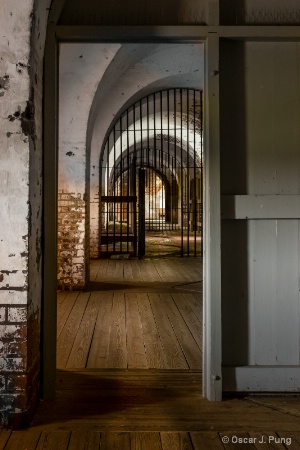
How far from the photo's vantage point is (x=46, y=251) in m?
2.70

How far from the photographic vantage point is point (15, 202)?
2361mm

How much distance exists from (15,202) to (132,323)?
249 cm

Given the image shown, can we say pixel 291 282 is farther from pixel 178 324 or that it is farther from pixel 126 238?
pixel 126 238

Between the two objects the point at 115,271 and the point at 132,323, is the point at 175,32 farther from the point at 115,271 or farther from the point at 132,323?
the point at 115,271

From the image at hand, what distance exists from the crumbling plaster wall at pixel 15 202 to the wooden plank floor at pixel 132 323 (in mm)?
919

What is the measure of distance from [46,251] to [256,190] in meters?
1.43

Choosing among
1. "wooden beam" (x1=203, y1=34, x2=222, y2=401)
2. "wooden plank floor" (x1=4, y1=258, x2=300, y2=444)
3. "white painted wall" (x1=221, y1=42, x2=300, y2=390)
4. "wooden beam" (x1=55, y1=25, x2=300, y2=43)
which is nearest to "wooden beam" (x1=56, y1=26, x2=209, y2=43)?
"wooden beam" (x1=55, y1=25, x2=300, y2=43)

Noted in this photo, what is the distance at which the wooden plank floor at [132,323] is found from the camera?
3.43 meters

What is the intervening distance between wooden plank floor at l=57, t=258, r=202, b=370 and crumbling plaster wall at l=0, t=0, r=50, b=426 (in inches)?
36.2

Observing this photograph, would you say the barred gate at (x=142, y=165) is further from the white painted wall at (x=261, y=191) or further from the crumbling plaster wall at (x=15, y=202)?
the crumbling plaster wall at (x=15, y=202)

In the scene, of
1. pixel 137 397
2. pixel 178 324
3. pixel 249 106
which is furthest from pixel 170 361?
pixel 249 106

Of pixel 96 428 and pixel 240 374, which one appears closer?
pixel 96 428

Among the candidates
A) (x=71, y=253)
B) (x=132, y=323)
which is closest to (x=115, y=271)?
(x=71, y=253)

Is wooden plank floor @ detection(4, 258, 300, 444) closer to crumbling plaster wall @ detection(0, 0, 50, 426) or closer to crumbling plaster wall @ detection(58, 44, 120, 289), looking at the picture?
crumbling plaster wall @ detection(0, 0, 50, 426)
